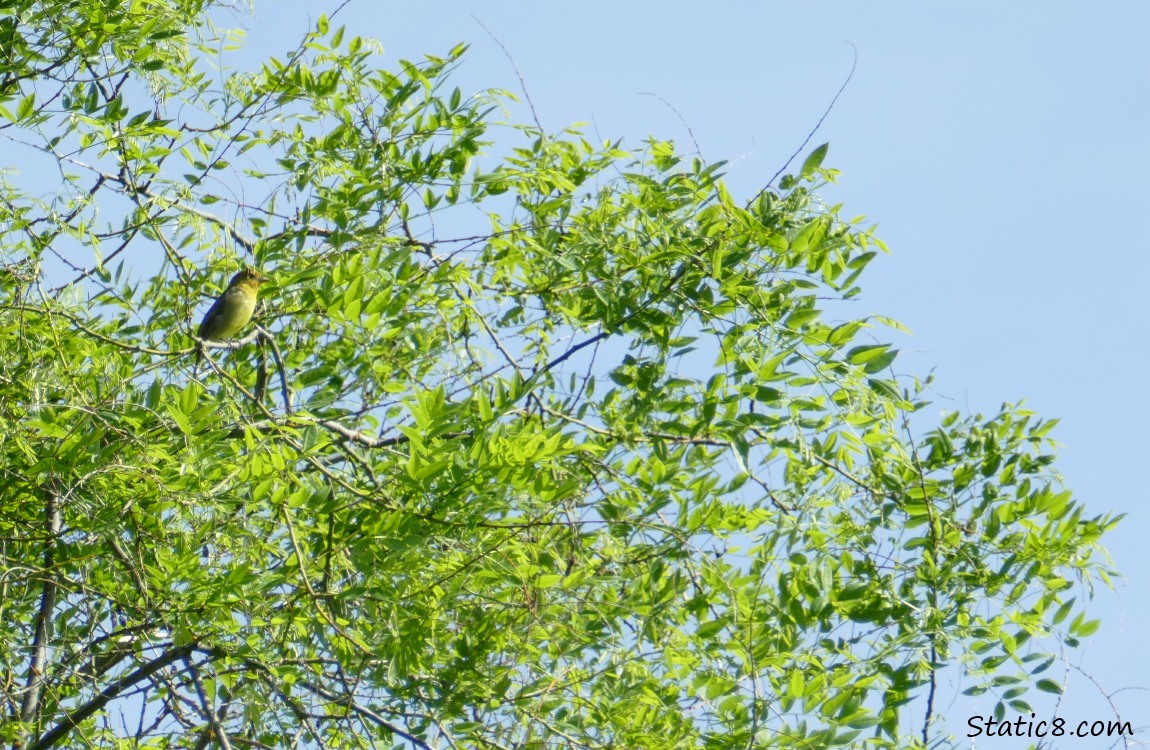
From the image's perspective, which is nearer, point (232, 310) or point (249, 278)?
point (249, 278)

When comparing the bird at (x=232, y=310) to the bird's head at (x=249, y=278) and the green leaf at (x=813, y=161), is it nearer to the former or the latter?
the bird's head at (x=249, y=278)

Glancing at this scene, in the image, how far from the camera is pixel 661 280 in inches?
Result: 183

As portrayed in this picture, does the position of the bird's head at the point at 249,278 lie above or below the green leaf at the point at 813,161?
above

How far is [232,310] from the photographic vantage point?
6234 mm

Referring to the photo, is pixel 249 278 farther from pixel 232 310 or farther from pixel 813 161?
pixel 813 161

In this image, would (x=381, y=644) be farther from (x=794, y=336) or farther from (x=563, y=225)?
(x=563, y=225)

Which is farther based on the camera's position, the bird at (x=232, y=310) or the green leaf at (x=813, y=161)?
the bird at (x=232, y=310)

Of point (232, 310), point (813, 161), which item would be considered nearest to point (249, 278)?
point (232, 310)

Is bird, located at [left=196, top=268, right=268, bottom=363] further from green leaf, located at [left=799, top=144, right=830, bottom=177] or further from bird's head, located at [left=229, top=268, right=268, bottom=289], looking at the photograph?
green leaf, located at [left=799, top=144, right=830, bottom=177]

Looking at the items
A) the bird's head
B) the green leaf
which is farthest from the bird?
the green leaf

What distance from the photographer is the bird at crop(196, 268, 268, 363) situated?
19.0 feet

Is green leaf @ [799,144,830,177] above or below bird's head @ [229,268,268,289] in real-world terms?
below

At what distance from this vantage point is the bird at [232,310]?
5.80 meters

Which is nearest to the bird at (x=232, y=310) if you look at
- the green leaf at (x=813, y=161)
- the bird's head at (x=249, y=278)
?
the bird's head at (x=249, y=278)
